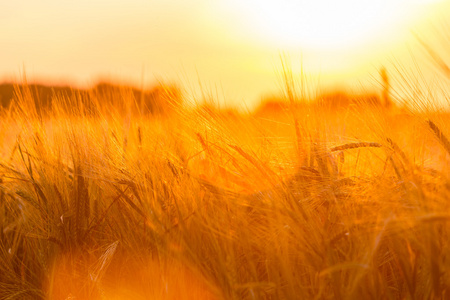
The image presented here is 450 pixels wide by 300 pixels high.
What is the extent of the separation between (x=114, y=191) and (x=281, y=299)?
694 millimetres

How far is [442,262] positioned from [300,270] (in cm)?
31

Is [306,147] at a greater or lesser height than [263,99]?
lesser

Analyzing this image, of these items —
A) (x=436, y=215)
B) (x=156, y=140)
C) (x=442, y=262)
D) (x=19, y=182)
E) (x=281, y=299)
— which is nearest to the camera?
(x=436, y=215)

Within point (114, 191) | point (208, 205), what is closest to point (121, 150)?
point (114, 191)

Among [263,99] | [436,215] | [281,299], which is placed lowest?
[281,299]

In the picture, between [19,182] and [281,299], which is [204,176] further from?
[19,182]

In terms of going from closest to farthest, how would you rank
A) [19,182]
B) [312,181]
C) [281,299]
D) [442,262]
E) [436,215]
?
[436,215] < [442,262] < [281,299] < [312,181] < [19,182]

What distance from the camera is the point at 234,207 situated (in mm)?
1195

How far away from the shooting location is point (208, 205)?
1.28 meters

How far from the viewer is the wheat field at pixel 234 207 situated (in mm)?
1016

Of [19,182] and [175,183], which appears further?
[19,182]

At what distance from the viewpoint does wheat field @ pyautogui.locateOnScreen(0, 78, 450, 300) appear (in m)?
1.02

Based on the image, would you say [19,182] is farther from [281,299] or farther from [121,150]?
[281,299]

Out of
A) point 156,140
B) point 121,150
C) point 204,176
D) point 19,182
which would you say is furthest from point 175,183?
point 19,182
